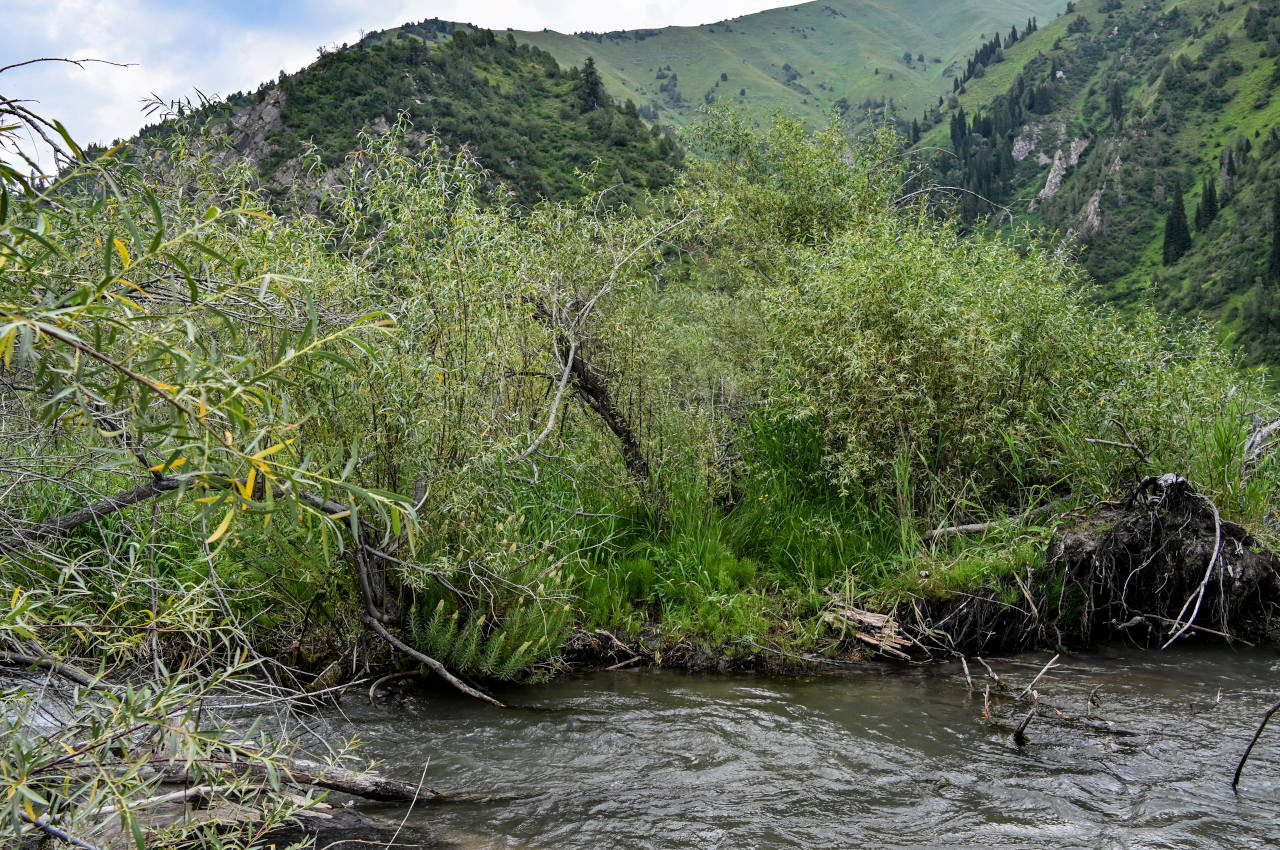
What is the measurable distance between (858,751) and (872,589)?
2.59 m

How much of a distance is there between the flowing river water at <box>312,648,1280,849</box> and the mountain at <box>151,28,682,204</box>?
109 ft

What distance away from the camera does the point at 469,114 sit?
4891cm

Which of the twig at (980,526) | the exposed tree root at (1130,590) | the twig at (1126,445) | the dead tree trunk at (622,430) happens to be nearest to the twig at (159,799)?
the dead tree trunk at (622,430)

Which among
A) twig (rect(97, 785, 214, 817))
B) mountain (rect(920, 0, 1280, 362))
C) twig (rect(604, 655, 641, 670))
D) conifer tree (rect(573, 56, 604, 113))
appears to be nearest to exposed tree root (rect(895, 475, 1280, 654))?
twig (rect(604, 655, 641, 670))

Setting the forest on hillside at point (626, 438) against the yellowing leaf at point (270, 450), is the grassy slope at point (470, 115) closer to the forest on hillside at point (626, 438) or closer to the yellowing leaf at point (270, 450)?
the forest on hillside at point (626, 438)

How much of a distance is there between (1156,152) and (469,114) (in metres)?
59.1

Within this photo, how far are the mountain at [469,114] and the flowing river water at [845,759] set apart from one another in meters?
33.1

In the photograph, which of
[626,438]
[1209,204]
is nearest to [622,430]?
[626,438]

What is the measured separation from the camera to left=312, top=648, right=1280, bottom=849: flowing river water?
438cm

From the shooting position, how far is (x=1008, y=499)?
902cm

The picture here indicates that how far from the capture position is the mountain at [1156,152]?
170 ft

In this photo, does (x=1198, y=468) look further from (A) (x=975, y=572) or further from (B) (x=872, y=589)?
(B) (x=872, y=589)

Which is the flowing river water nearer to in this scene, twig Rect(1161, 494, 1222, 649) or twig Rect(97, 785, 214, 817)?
twig Rect(1161, 494, 1222, 649)

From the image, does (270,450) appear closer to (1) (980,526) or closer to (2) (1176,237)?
(1) (980,526)
